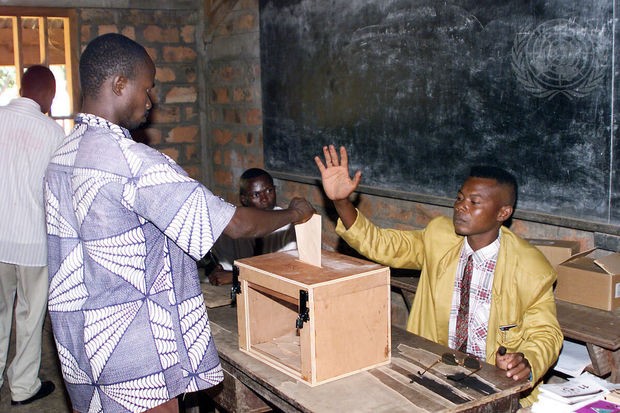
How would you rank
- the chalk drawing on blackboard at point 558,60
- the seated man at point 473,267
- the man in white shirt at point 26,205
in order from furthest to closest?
the man in white shirt at point 26,205
the chalk drawing on blackboard at point 558,60
the seated man at point 473,267

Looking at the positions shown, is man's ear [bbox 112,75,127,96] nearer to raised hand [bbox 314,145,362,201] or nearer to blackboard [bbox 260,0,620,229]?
raised hand [bbox 314,145,362,201]

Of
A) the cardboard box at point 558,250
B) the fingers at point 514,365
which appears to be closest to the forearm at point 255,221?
the fingers at point 514,365

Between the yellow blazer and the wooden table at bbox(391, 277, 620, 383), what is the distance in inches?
10.6

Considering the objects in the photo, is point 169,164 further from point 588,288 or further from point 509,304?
point 588,288

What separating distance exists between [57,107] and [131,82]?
4.31 m

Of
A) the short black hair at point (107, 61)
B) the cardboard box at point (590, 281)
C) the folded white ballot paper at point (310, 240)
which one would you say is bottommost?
the cardboard box at point (590, 281)

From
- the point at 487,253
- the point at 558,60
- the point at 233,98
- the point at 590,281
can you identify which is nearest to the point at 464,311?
the point at 487,253

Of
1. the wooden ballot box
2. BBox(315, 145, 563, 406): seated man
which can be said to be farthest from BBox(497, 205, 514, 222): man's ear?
the wooden ballot box

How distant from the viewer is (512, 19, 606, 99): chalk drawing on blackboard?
334 cm

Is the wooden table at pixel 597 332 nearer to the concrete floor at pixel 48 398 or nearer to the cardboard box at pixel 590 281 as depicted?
the cardboard box at pixel 590 281

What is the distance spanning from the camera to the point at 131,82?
87.1 inches

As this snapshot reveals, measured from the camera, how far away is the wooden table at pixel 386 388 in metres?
2.20

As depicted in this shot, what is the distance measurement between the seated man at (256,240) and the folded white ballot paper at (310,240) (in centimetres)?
149

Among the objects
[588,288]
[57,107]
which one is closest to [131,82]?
[588,288]
